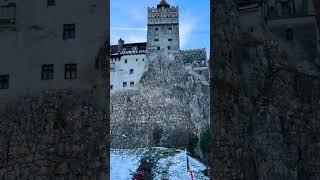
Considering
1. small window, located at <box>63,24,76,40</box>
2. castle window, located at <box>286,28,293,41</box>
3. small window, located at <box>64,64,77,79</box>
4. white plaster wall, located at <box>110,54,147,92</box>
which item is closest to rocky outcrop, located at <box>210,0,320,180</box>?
castle window, located at <box>286,28,293,41</box>

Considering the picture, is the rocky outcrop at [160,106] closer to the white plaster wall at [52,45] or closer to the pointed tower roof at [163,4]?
the pointed tower roof at [163,4]

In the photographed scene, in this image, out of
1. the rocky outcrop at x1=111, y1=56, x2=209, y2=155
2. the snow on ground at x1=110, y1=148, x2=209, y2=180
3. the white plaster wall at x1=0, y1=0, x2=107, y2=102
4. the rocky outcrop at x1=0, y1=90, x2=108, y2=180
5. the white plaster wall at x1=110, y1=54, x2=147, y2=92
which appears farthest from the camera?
the white plaster wall at x1=110, y1=54, x2=147, y2=92

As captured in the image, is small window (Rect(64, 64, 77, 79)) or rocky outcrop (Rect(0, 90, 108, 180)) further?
small window (Rect(64, 64, 77, 79))

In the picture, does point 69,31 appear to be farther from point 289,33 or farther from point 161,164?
point 161,164

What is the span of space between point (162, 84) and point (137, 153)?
17286 mm

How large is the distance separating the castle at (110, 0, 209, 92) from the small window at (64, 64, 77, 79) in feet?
214

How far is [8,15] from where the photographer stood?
88.9ft

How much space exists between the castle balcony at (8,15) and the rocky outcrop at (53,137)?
384cm

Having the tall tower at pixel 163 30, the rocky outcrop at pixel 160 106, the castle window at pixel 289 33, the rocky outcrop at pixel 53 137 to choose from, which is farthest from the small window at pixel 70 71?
the tall tower at pixel 163 30

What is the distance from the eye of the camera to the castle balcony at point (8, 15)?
27023 millimetres

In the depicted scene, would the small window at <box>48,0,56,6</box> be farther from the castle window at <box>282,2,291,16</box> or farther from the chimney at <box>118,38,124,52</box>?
the chimney at <box>118,38,124,52</box>

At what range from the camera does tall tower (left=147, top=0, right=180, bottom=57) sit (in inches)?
3664

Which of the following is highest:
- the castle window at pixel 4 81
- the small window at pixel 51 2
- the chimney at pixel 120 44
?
the chimney at pixel 120 44

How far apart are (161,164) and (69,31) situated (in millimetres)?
45998
